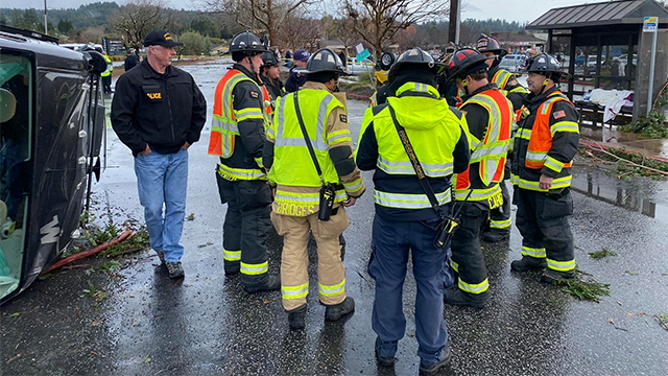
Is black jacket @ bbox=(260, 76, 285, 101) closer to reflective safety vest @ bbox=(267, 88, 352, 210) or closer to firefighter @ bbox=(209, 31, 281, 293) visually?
firefighter @ bbox=(209, 31, 281, 293)

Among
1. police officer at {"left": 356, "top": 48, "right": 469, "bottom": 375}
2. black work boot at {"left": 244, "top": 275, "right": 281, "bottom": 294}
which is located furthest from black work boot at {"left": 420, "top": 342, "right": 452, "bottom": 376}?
black work boot at {"left": 244, "top": 275, "right": 281, "bottom": 294}

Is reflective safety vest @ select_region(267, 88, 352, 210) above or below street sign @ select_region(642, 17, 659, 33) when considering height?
below

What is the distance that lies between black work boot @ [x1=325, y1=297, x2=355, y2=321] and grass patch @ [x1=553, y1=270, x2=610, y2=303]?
1.86 m

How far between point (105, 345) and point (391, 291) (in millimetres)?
2022

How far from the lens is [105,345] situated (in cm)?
340

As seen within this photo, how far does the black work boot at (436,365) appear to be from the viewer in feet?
10.1

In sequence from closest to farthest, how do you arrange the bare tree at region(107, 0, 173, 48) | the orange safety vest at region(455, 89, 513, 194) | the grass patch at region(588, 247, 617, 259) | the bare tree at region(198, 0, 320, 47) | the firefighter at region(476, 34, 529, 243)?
the orange safety vest at region(455, 89, 513, 194), the grass patch at region(588, 247, 617, 259), the firefighter at region(476, 34, 529, 243), the bare tree at region(198, 0, 320, 47), the bare tree at region(107, 0, 173, 48)

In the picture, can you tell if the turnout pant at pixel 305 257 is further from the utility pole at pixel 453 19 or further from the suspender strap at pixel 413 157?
the utility pole at pixel 453 19

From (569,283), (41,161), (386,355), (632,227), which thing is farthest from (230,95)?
(632,227)

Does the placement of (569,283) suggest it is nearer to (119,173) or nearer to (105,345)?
(105,345)

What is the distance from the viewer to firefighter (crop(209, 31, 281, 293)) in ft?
13.2

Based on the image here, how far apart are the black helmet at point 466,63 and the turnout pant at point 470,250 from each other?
1.02 m

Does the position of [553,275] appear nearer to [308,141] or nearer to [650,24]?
[308,141]

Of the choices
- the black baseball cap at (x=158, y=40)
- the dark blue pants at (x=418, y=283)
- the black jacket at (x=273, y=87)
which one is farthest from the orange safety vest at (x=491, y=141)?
the black jacket at (x=273, y=87)
